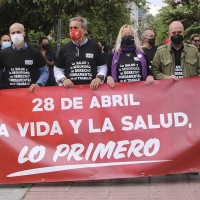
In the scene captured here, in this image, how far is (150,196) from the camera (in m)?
5.21

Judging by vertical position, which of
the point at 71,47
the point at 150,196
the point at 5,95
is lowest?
the point at 150,196

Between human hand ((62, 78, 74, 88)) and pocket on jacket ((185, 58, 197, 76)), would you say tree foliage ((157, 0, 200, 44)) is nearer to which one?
pocket on jacket ((185, 58, 197, 76))

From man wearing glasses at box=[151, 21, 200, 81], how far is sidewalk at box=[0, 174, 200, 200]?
1.29 metres

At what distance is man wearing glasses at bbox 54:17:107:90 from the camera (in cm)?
610

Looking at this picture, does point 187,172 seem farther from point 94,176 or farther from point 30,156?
point 30,156

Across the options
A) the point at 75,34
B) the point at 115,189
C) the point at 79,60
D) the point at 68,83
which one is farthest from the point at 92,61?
the point at 115,189

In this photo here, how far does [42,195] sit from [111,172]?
0.84 meters

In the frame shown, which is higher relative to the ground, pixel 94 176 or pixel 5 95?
pixel 5 95

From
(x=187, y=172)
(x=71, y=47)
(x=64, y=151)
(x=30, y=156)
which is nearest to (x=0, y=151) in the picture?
(x=30, y=156)

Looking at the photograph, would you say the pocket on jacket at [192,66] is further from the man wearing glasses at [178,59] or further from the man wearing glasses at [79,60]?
the man wearing glasses at [79,60]

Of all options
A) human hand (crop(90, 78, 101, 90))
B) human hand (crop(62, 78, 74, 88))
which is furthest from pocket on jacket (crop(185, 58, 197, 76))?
human hand (crop(62, 78, 74, 88))

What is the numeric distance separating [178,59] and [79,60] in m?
1.25

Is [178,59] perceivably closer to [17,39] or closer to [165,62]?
[165,62]

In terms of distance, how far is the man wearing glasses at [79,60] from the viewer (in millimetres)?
6102
